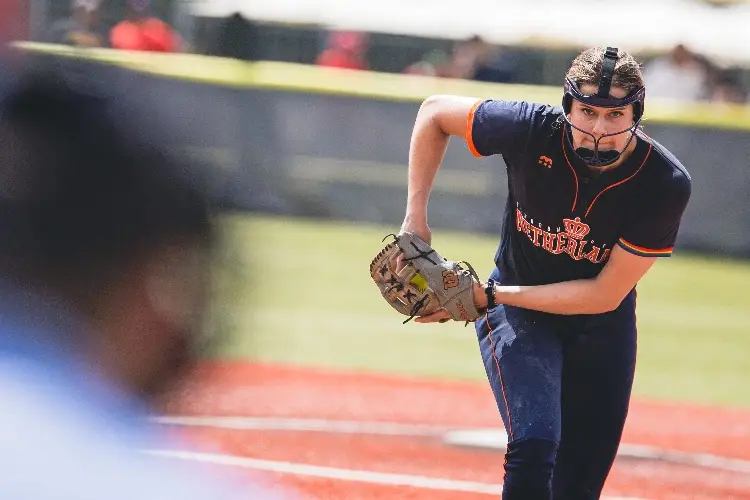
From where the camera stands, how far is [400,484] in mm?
6266

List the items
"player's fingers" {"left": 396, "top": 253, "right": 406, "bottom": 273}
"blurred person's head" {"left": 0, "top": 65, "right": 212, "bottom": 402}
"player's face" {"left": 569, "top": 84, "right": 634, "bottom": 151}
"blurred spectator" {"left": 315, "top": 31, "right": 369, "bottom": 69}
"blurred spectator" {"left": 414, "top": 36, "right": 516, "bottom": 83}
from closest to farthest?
"player's face" {"left": 569, "top": 84, "right": 634, "bottom": 151}, "player's fingers" {"left": 396, "top": 253, "right": 406, "bottom": 273}, "blurred person's head" {"left": 0, "top": 65, "right": 212, "bottom": 402}, "blurred spectator" {"left": 414, "top": 36, "right": 516, "bottom": 83}, "blurred spectator" {"left": 315, "top": 31, "right": 369, "bottom": 69}

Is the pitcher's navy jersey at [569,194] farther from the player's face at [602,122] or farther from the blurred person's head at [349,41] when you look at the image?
the blurred person's head at [349,41]

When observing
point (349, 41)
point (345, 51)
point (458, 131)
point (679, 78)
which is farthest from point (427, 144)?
point (349, 41)

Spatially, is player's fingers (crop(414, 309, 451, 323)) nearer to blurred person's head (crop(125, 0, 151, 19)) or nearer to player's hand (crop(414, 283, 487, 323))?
player's hand (crop(414, 283, 487, 323))

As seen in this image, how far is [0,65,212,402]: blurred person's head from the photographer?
18.7 feet

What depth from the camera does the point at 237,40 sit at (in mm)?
14984

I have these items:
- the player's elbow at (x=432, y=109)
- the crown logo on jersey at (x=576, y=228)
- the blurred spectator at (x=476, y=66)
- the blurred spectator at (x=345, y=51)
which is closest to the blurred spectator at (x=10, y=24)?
the player's elbow at (x=432, y=109)

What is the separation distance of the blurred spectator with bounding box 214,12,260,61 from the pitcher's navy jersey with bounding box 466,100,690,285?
10383 millimetres

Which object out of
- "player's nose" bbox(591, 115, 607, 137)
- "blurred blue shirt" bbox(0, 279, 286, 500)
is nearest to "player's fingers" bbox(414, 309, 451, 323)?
"player's nose" bbox(591, 115, 607, 137)

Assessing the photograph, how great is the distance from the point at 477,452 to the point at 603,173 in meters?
2.75

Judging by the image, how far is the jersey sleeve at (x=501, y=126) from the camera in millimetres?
4781

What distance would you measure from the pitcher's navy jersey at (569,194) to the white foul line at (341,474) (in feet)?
5.80

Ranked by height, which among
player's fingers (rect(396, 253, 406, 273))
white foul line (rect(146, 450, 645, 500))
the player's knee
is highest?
player's fingers (rect(396, 253, 406, 273))

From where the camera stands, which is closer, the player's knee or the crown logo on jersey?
the player's knee
